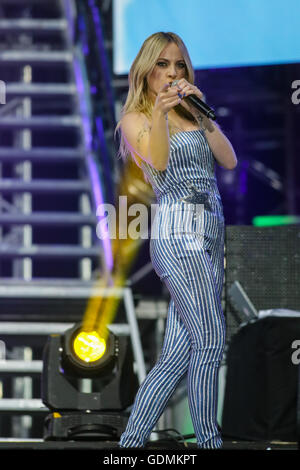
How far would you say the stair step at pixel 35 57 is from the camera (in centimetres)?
630

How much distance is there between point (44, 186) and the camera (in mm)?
5770

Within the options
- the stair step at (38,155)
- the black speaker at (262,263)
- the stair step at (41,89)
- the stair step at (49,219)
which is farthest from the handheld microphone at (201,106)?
the stair step at (41,89)

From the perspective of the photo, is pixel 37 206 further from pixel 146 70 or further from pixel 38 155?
pixel 146 70

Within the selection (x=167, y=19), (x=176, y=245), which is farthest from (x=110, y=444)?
(x=167, y=19)

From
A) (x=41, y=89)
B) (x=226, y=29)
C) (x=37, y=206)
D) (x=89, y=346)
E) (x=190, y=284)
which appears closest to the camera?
(x=190, y=284)

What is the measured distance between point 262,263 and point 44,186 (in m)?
1.94

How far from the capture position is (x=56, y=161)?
5.99 metres

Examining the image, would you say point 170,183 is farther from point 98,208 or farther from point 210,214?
point 98,208

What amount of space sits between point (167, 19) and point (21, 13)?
2605mm

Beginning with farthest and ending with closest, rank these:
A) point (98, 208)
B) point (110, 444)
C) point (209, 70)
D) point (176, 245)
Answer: point (98, 208) < point (209, 70) < point (110, 444) < point (176, 245)

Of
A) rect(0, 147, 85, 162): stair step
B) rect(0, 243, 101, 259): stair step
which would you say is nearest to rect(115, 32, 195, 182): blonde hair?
rect(0, 243, 101, 259): stair step

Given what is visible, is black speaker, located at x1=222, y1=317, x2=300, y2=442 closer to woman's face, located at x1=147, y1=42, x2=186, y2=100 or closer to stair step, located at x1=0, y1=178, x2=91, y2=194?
woman's face, located at x1=147, y1=42, x2=186, y2=100

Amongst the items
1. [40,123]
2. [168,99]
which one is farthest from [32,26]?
[168,99]

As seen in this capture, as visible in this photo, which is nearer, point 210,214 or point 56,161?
point 210,214
